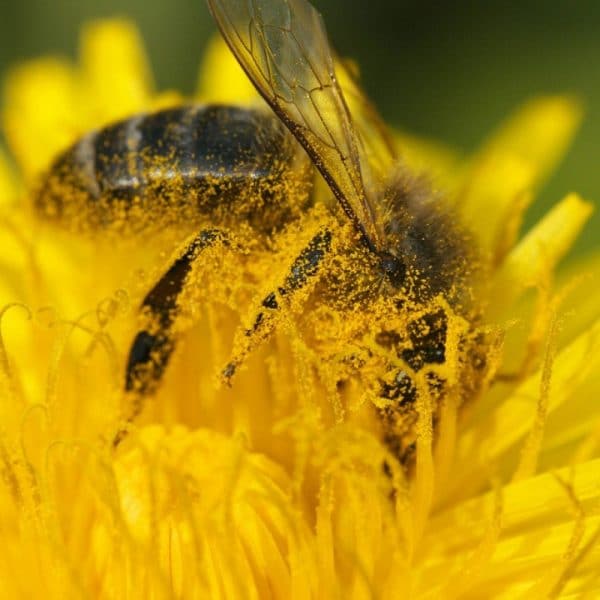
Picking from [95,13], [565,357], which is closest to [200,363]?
[565,357]

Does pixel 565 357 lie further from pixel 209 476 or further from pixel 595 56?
pixel 595 56

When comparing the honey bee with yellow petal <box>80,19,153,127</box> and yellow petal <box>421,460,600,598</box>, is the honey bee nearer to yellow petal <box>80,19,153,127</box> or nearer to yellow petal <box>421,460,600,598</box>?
yellow petal <box>421,460,600,598</box>

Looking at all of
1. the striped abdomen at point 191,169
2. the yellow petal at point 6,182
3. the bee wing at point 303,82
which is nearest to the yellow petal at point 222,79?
the yellow petal at point 6,182

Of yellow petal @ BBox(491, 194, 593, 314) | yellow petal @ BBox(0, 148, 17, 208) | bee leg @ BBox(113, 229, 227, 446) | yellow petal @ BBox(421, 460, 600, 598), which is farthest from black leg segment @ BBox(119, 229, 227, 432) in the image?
yellow petal @ BBox(0, 148, 17, 208)

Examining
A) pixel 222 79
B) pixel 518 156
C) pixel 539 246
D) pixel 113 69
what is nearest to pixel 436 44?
pixel 518 156

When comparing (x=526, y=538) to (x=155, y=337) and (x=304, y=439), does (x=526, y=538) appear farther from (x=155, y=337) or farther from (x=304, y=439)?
(x=155, y=337)

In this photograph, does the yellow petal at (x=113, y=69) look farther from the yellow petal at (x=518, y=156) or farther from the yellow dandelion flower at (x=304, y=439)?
the yellow petal at (x=518, y=156)
